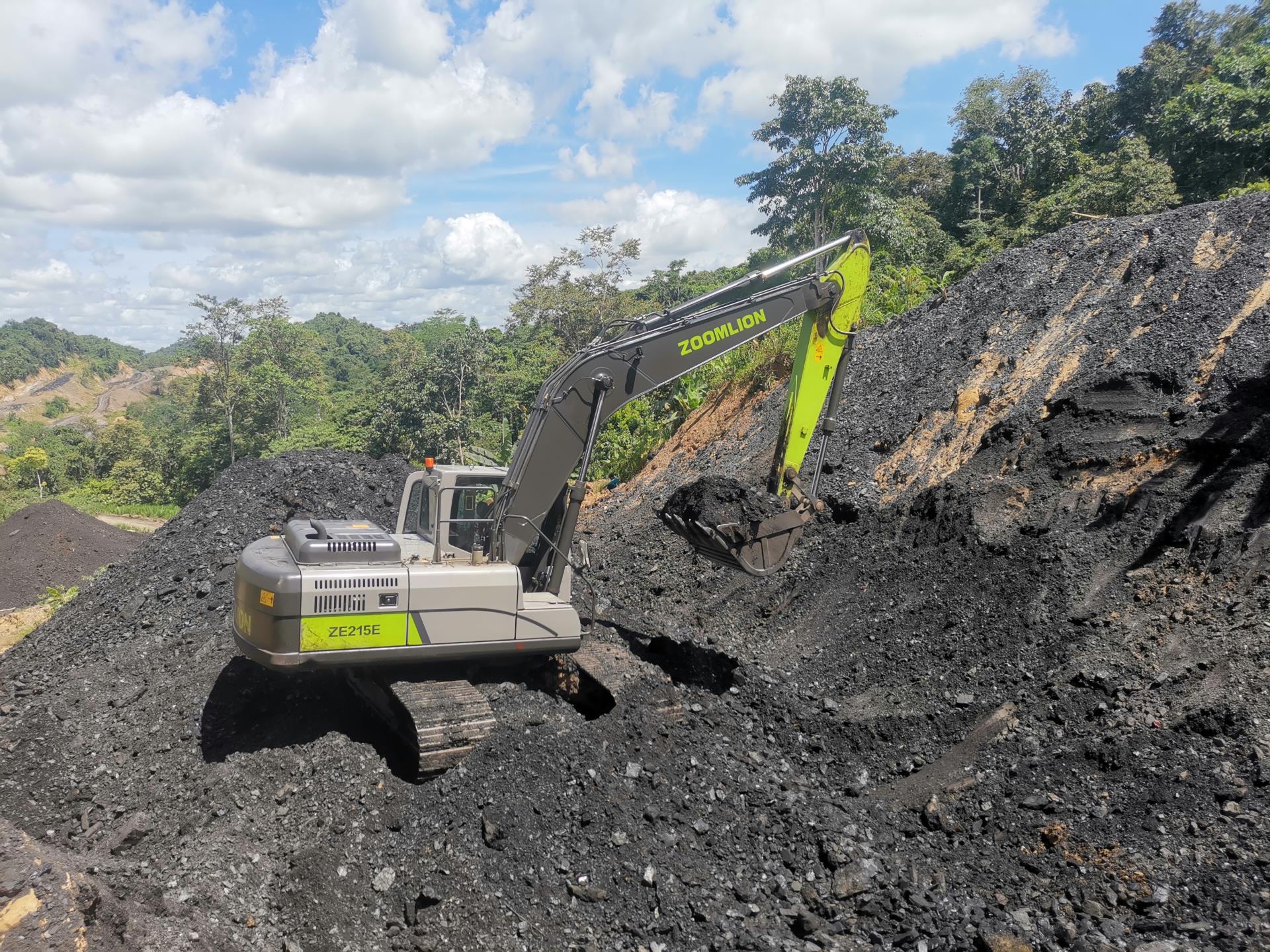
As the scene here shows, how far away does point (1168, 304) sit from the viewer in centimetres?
916

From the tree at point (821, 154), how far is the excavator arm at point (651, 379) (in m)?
14.5

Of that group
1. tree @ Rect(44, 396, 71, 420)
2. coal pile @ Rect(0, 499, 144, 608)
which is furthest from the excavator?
tree @ Rect(44, 396, 71, 420)

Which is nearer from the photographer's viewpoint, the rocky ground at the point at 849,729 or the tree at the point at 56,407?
the rocky ground at the point at 849,729

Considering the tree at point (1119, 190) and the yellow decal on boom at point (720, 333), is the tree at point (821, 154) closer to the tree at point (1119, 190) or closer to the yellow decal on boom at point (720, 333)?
the tree at point (1119, 190)

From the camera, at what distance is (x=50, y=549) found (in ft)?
55.7

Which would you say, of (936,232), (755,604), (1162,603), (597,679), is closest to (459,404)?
(936,232)

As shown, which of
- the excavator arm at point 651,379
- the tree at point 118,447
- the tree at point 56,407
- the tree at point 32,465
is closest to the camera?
the excavator arm at point 651,379

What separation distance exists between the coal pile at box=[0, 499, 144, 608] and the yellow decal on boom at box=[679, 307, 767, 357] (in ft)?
46.2

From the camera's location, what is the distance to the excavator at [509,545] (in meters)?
5.72

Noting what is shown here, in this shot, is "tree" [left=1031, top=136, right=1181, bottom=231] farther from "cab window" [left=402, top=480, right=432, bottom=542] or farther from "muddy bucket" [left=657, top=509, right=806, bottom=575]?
"cab window" [left=402, top=480, right=432, bottom=542]

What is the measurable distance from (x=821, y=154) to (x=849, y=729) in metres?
18.0

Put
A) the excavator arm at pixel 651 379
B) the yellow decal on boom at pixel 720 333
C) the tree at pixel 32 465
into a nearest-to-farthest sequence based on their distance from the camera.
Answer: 1. the excavator arm at pixel 651 379
2. the yellow decal on boom at pixel 720 333
3. the tree at pixel 32 465

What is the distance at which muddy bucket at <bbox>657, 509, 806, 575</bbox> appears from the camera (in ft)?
22.4

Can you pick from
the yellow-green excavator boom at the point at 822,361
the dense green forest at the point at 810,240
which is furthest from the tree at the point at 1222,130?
the yellow-green excavator boom at the point at 822,361
